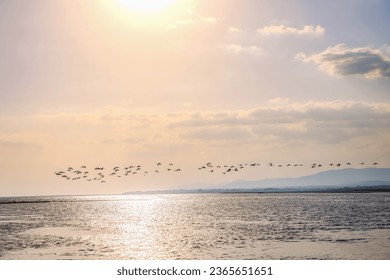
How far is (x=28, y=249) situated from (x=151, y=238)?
1369cm

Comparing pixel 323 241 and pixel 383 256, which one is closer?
pixel 383 256

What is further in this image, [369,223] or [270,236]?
→ [369,223]

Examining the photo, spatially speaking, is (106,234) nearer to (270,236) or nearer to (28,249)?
(28,249)

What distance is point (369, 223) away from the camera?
65.6 m

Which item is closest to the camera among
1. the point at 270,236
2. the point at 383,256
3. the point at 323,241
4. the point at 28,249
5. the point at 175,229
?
the point at 383,256
